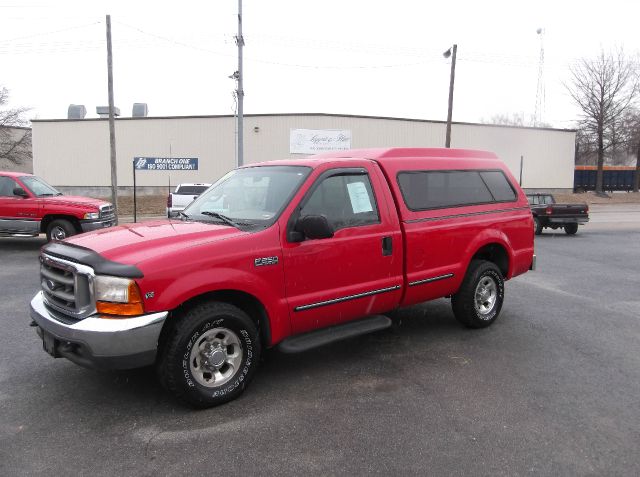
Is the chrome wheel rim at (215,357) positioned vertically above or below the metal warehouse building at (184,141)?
below

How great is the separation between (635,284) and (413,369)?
6.01m

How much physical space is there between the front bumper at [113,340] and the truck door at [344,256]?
1.09m

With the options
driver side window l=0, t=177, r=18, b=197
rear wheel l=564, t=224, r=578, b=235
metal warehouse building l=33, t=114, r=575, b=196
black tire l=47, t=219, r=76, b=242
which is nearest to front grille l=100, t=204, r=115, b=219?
black tire l=47, t=219, r=76, b=242

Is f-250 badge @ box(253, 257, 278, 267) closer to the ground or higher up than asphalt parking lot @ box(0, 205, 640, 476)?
higher up

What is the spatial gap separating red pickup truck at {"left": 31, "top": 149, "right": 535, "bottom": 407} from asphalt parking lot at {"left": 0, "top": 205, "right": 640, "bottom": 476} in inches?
14.7

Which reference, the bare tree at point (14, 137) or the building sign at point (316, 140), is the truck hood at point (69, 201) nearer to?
the building sign at point (316, 140)

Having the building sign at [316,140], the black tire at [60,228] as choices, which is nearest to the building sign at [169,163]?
the building sign at [316,140]

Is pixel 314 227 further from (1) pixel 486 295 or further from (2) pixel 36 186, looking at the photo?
(2) pixel 36 186

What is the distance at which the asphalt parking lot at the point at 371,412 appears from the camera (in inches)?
120

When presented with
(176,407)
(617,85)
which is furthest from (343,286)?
(617,85)

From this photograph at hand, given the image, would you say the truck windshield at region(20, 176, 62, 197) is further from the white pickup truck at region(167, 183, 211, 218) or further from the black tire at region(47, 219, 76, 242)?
the white pickup truck at region(167, 183, 211, 218)

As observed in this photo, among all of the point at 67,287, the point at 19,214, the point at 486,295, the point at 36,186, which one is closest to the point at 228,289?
the point at 67,287

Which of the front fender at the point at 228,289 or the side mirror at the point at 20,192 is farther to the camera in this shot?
the side mirror at the point at 20,192

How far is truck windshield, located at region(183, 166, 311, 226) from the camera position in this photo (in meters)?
4.22
